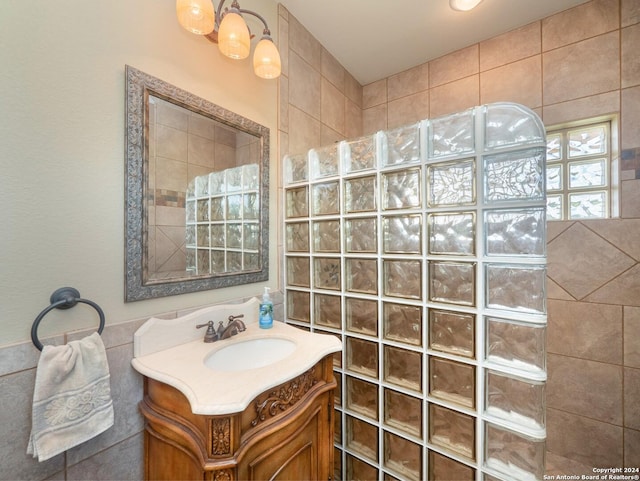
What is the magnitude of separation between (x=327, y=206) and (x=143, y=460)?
50.2 inches

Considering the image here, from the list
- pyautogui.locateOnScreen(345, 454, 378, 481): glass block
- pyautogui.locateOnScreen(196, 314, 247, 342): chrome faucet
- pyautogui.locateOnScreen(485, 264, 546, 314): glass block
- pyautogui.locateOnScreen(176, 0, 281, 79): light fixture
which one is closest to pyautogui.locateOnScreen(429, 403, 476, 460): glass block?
pyautogui.locateOnScreen(345, 454, 378, 481): glass block

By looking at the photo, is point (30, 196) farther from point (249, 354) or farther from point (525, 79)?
point (525, 79)

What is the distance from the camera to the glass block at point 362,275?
1.26 meters

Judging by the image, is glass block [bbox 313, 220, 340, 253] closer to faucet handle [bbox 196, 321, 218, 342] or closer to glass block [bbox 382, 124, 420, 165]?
glass block [bbox 382, 124, 420, 165]

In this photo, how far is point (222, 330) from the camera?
1.13 metres

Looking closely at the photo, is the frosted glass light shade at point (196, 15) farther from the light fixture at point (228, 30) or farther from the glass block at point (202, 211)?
the glass block at point (202, 211)

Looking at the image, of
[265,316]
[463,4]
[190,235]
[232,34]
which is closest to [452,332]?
[265,316]

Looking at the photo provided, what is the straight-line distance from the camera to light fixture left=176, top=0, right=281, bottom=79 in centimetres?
96

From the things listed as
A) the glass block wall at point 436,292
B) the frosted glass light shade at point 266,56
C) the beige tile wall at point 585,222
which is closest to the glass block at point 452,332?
the glass block wall at point 436,292

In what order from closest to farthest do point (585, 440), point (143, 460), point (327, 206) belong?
1. point (143, 460)
2. point (327, 206)
3. point (585, 440)

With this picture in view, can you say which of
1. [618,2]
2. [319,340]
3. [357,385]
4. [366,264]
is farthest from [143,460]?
[618,2]

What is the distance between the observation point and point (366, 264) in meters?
1.29

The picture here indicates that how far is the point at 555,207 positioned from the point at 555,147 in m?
0.38

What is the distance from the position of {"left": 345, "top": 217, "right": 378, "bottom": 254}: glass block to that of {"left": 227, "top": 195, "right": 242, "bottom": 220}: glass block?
55 cm
